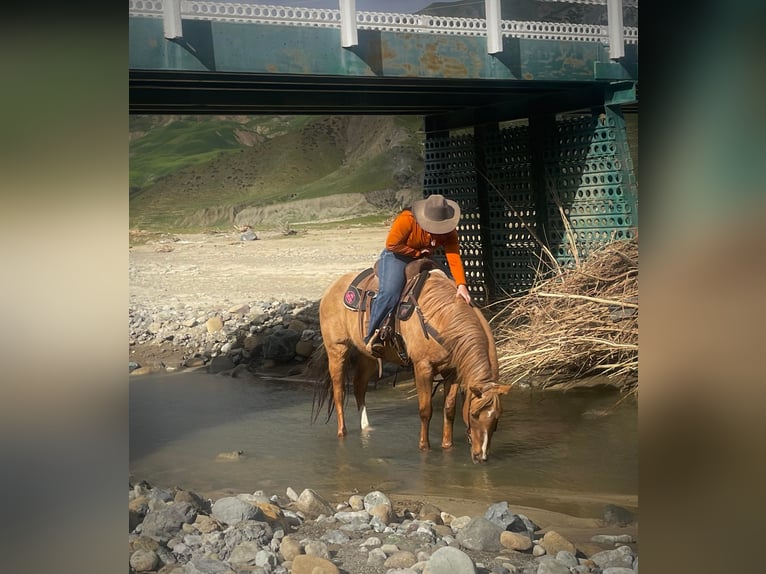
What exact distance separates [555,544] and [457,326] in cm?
123

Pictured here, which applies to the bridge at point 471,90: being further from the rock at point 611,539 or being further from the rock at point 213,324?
the rock at point 611,539

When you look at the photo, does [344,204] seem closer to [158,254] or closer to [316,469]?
[158,254]

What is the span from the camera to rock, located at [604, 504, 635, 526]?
4.14 meters

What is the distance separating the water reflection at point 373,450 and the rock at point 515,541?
14.9 inches

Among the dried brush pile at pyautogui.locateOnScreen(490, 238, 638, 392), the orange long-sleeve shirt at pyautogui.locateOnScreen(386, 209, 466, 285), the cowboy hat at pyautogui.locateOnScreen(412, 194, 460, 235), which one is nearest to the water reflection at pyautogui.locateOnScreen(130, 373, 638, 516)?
the dried brush pile at pyautogui.locateOnScreen(490, 238, 638, 392)

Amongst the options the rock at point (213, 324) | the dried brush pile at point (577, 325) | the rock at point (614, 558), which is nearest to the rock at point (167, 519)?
the rock at point (614, 558)

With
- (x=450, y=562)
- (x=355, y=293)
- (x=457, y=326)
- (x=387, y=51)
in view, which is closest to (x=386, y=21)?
(x=387, y=51)

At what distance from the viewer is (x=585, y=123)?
18.6ft

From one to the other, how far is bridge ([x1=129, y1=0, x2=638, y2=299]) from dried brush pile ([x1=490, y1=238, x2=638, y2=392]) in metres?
0.13

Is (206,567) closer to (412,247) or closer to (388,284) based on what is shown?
(388,284)

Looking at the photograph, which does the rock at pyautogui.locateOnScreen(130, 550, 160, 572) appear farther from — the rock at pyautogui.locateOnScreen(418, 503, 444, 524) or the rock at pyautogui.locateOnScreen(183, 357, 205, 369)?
the rock at pyautogui.locateOnScreen(183, 357, 205, 369)
